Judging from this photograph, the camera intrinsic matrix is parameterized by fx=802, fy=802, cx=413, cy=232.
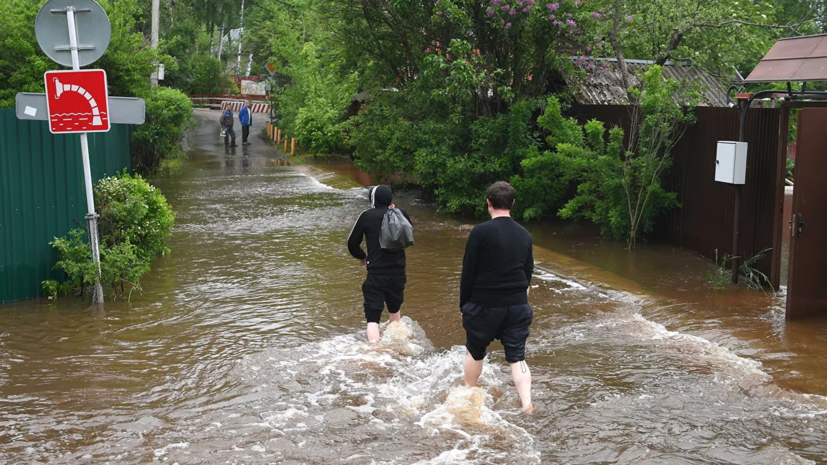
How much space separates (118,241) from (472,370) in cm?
510

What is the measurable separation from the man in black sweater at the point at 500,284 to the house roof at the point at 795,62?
14.1ft

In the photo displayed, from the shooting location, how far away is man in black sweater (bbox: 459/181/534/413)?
5441mm

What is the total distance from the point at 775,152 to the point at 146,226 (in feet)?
23.9

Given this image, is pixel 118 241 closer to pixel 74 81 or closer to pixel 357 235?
pixel 74 81

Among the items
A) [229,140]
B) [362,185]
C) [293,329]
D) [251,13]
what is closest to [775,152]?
[293,329]

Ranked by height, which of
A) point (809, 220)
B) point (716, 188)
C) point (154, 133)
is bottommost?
point (809, 220)

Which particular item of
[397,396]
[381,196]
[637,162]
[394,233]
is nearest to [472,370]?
[397,396]

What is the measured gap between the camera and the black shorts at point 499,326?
5.51 metres

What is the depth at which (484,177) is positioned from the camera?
47.5 feet

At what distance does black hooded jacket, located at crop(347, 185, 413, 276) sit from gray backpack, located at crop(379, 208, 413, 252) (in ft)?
0.38

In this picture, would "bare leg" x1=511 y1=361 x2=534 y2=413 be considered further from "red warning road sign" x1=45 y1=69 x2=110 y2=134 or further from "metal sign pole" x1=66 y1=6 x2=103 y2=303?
"red warning road sign" x1=45 y1=69 x2=110 y2=134

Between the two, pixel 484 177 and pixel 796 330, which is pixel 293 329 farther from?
pixel 484 177

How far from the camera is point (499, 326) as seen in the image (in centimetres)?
554

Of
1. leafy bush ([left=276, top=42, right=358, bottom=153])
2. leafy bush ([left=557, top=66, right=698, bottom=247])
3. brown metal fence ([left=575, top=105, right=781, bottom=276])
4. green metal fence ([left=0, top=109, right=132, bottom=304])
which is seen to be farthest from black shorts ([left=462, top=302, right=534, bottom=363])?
leafy bush ([left=276, top=42, right=358, bottom=153])
